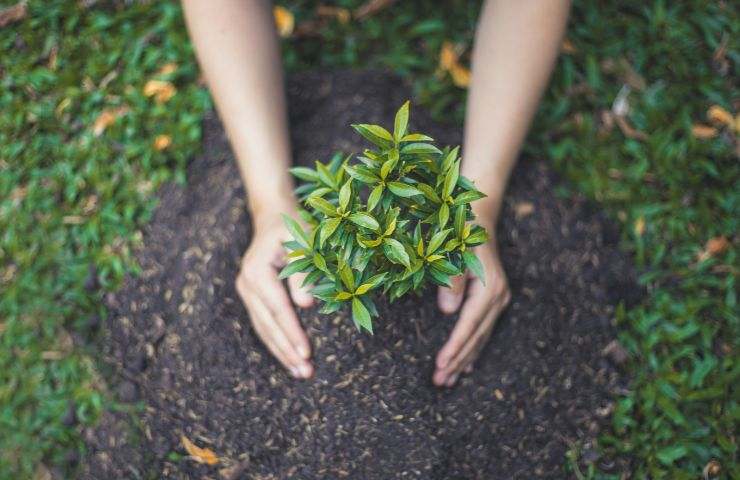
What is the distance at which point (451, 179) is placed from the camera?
6.00 ft

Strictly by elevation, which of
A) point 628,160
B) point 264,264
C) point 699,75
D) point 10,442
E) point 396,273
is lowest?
point 10,442

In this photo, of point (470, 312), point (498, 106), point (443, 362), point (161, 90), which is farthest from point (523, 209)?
point (161, 90)

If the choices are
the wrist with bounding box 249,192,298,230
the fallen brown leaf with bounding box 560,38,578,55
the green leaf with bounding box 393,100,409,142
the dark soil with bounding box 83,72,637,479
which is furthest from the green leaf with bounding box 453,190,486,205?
the fallen brown leaf with bounding box 560,38,578,55

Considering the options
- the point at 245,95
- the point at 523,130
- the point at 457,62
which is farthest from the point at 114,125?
the point at 523,130

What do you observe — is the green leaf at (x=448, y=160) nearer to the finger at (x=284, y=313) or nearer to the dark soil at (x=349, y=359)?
the dark soil at (x=349, y=359)

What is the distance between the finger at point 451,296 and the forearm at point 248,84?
63 cm

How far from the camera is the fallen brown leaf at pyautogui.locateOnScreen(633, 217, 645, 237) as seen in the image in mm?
3125

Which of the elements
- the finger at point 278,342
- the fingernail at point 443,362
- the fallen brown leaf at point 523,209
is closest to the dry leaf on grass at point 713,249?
the fallen brown leaf at point 523,209

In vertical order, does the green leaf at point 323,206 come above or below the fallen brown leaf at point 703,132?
above

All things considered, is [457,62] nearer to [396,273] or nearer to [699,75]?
[699,75]

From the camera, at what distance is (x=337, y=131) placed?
2.92 metres

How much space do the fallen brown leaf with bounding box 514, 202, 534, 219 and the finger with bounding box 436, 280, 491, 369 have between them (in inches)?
24.9

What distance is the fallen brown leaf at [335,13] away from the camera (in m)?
3.47

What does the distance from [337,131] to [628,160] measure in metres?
1.39
